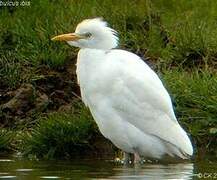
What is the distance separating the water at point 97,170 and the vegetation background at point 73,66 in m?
0.77

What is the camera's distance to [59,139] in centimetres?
1405

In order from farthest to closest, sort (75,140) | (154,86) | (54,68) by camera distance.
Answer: (54,68)
(75,140)
(154,86)

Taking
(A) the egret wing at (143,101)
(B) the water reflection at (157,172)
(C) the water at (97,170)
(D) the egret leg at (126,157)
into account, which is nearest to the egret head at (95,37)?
(A) the egret wing at (143,101)

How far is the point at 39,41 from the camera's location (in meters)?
17.4

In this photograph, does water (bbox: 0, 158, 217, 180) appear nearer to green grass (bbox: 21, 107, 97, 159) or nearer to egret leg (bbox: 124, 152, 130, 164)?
egret leg (bbox: 124, 152, 130, 164)

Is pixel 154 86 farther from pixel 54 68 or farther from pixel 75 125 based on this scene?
pixel 54 68

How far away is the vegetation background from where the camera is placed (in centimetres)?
1428

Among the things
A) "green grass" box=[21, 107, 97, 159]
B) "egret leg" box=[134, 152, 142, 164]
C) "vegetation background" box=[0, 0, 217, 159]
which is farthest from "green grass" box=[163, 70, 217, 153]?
"green grass" box=[21, 107, 97, 159]

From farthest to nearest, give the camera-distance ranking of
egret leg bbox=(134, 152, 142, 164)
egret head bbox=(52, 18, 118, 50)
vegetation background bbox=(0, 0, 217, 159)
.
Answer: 1. vegetation background bbox=(0, 0, 217, 159)
2. egret head bbox=(52, 18, 118, 50)
3. egret leg bbox=(134, 152, 142, 164)

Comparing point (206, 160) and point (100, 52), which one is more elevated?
point (100, 52)

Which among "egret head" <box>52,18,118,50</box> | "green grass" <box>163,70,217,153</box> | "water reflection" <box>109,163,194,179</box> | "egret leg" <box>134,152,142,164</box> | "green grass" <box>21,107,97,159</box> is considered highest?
"egret head" <box>52,18,118,50</box>

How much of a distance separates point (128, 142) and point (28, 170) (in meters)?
1.57

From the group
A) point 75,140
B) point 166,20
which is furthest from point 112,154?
point 166,20

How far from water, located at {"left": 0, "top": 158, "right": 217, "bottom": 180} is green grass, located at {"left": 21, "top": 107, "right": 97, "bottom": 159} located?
558 mm
